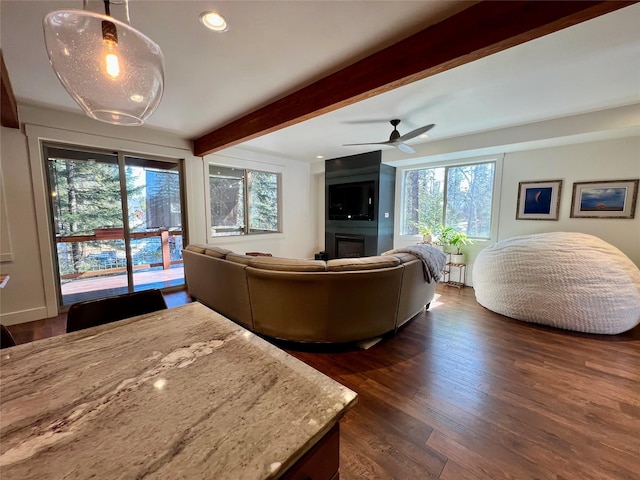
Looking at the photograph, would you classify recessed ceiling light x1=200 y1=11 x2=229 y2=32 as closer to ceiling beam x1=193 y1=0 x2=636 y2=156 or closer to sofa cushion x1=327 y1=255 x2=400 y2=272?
ceiling beam x1=193 y1=0 x2=636 y2=156

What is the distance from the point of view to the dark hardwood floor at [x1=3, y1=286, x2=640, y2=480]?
4.52 ft

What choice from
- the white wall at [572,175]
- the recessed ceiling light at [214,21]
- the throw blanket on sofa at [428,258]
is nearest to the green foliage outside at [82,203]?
the recessed ceiling light at [214,21]

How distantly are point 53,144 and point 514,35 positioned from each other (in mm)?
4732

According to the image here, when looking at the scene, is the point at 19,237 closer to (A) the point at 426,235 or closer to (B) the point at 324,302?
(B) the point at 324,302

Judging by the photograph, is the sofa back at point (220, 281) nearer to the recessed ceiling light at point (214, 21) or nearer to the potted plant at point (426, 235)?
the recessed ceiling light at point (214, 21)

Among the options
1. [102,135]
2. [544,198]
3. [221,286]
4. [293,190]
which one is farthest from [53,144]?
[544,198]

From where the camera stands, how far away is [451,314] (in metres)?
3.31

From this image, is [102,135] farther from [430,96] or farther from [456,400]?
[456,400]

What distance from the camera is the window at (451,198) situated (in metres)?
4.46

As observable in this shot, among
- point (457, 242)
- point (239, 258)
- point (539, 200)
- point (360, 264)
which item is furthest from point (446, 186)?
point (239, 258)

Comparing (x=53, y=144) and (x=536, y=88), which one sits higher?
(x=536, y=88)

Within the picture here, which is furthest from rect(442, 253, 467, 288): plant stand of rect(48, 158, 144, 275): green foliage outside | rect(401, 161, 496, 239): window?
rect(48, 158, 144, 275): green foliage outside

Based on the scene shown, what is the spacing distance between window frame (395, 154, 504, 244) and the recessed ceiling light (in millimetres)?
4236

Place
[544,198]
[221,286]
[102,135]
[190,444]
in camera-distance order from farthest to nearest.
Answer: [544,198], [102,135], [221,286], [190,444]
